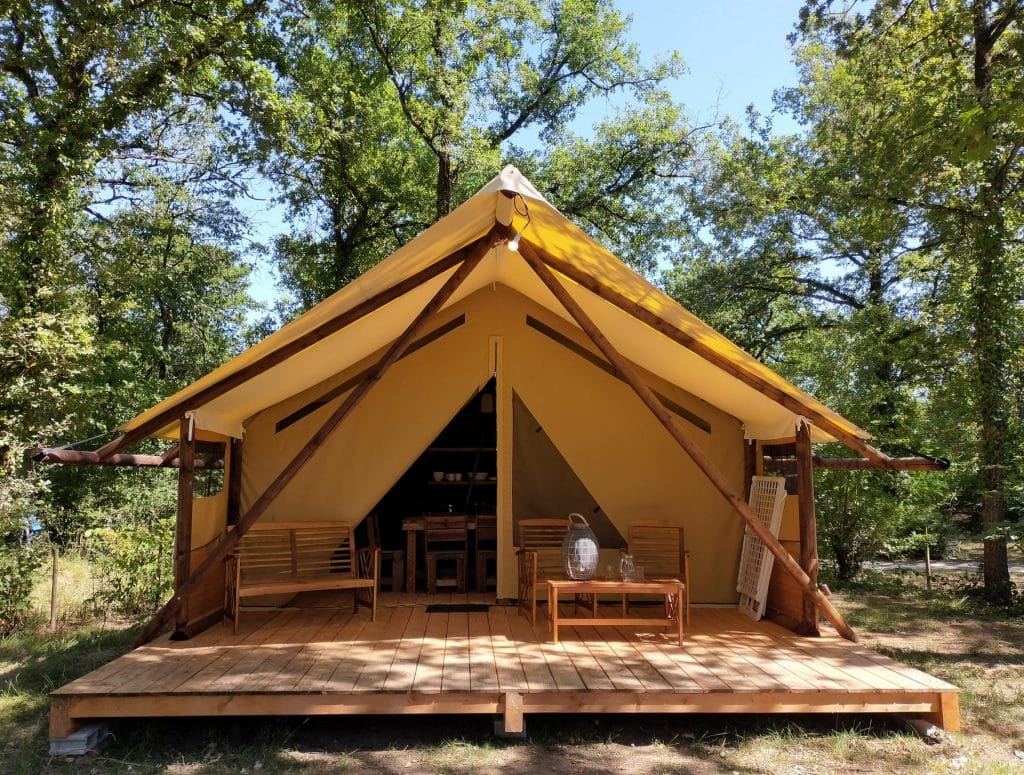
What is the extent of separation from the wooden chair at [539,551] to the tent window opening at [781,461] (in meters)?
1.69

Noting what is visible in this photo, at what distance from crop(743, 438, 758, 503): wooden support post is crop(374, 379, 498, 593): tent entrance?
7.06 feet

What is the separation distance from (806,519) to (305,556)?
12.0 ft

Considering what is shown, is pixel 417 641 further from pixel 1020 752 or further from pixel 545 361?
pixel 1020 752

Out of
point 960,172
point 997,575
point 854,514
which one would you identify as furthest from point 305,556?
point 960,172

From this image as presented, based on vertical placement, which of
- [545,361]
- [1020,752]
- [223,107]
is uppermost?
[223,107]

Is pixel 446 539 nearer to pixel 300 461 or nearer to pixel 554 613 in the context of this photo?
pixel 554 613

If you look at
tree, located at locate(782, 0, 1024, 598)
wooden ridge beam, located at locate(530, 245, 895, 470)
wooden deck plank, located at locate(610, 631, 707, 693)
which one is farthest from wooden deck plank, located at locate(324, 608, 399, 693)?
tree, located at locate(782, 0, 1024, 598)

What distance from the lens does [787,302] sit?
13133 mm

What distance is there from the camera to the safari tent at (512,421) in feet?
13.7

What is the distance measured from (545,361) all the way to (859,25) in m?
3.78

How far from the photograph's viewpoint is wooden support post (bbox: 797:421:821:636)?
4656 mm

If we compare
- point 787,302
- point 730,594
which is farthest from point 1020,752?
point 787,302

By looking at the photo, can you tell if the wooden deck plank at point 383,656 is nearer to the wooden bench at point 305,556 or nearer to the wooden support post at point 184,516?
the wooden bench at point 305,556

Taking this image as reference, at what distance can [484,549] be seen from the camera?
666 centimetres
